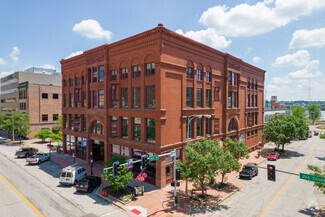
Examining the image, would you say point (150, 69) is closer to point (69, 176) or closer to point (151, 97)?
point (151, 97)

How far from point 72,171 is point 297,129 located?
4190 cm

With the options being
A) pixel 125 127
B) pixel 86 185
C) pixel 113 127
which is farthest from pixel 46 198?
pixel 125 127

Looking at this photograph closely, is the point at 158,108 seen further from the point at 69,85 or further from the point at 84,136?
the point at 69,85

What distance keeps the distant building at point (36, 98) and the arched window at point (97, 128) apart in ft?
120

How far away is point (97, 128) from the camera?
3366cm

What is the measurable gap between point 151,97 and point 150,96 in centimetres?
22

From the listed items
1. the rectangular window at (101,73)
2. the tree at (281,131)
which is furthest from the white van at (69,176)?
the tree at (281,131)

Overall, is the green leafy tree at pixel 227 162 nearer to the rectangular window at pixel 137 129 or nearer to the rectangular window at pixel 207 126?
the rectangular window at pixel 207 126

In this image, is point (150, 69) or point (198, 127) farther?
point (198, 127)

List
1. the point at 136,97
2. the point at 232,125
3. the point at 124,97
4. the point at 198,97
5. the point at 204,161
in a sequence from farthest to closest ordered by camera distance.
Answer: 1. the point at 232,125
2. the point at 198,97
3. the point at 124,97
4. the point at 136,97
5. the point at 204,161

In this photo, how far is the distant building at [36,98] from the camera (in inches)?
2329

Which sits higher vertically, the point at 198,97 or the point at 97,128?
the point at 198,97

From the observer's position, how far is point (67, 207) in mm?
18797

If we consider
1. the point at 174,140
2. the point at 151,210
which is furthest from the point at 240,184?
the point at 151,210
